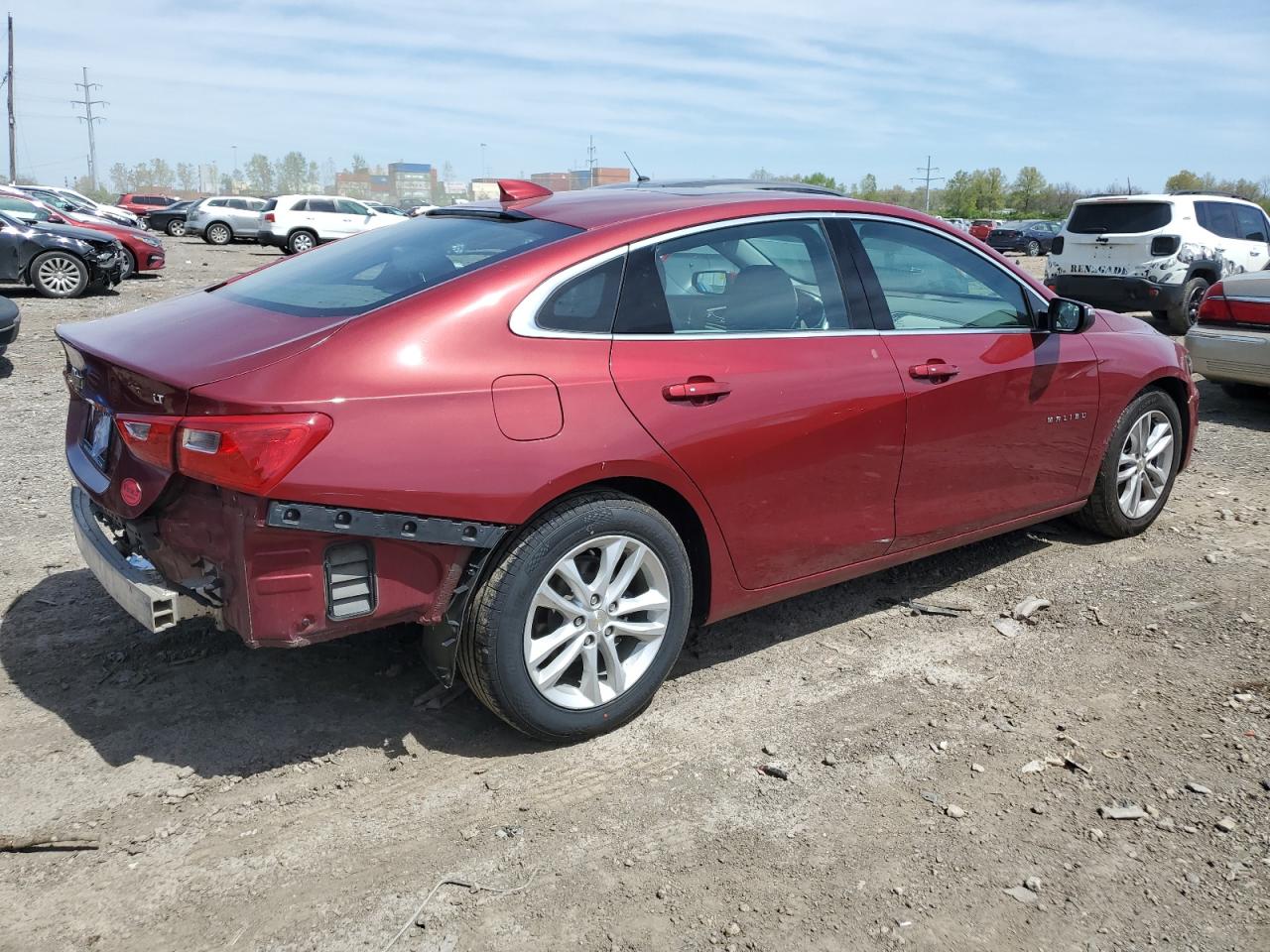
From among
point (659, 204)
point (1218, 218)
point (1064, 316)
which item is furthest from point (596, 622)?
point (1218, 218)

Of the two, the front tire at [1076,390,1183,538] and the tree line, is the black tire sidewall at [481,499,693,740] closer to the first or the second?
the front tire at [1076,390,1183,538]

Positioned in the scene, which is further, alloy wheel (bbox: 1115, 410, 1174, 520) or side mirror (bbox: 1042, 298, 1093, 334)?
alloy wheel (bbox: 1115, 410, 1174, 520)

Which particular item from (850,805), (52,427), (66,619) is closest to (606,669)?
(850,805)

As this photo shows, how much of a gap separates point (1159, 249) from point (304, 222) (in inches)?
922

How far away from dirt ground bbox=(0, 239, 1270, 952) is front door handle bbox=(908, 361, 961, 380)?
1.05 m

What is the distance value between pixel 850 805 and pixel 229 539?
1893 mm

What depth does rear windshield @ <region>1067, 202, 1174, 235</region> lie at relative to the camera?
13719mm

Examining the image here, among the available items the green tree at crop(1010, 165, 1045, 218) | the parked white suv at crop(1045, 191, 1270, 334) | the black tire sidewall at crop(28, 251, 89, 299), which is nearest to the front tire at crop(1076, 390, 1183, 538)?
the parked white suv at crop(1045, 191, 1270, 334)

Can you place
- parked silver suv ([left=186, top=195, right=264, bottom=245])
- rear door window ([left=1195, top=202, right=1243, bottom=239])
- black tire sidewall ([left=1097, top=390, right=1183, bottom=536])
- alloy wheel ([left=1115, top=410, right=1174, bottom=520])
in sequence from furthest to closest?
parked silver suv ([left=186, top=195, right=264, bottom=245])
rear door window ([left=1195, top=202, right=1243, bottom=239])
alloy wheel ([left=1115, top=410, right=1174, bottom=520])
black tire sidewall ([left=1097, top=390, right=1183, bottom=536])

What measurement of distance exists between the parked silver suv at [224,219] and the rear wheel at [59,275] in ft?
66.8


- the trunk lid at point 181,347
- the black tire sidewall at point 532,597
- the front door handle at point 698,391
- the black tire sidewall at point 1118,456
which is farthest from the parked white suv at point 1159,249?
the trunk lid at point 181,347

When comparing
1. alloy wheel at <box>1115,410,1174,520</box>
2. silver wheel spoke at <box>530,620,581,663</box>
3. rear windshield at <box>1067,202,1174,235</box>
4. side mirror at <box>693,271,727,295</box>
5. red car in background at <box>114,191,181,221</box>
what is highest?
red car in background at <box>114,191,181,221</box>

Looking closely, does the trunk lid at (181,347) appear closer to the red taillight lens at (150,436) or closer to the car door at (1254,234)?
the red taillight lens at (150,436)

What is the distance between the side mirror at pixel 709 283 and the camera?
3592 mm
